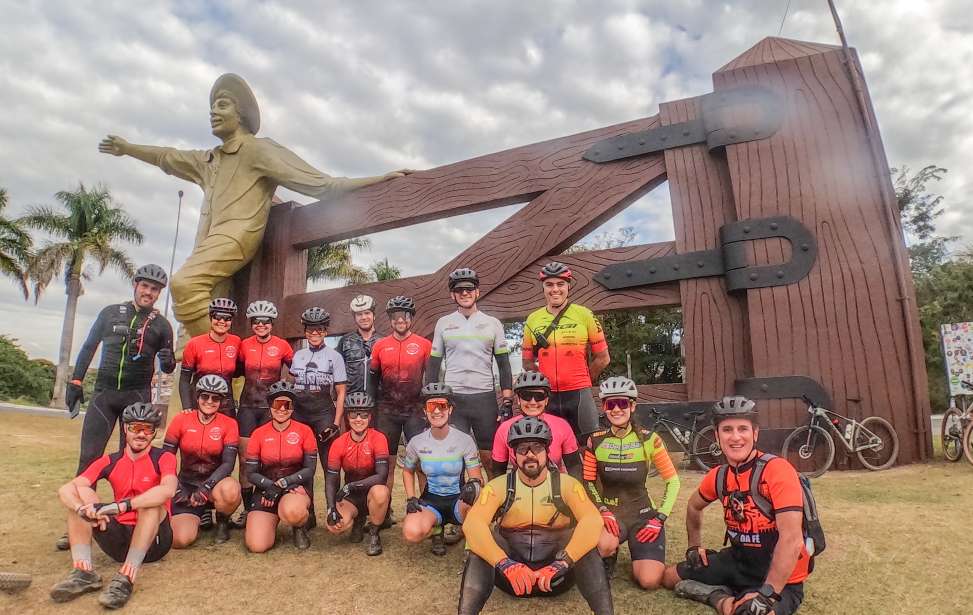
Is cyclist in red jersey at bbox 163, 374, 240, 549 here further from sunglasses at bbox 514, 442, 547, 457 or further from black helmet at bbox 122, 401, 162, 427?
sunglasses at bbox 514, 442, 547, 457

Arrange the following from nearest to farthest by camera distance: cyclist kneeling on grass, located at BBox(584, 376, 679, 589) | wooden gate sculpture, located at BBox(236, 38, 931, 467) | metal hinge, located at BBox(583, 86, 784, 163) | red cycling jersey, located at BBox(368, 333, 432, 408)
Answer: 1. cyclist kneeling on grass, located at BBox(584, 376, 679, 589)
2. red cycling jersey, located at BBox(368, 333, 432, 408)
3. wooden gate sculpture, located at BBox(236, 38, 931, 467)
4. metal hinge, located at BBox(583, 86, 784, 163)

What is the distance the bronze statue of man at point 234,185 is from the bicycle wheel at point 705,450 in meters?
5.25

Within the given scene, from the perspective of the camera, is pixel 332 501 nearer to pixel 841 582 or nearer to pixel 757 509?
pixel 757 509

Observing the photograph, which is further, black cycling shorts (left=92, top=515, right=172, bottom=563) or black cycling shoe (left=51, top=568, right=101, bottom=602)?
black cycling shorts (left=92, top=515, right=172, bottom=563)

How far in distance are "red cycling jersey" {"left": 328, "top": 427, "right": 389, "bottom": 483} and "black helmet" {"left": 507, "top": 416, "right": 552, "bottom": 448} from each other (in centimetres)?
174

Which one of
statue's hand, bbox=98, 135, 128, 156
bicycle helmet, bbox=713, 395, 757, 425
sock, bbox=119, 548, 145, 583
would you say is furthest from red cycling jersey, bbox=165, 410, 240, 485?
statue's hand, bbox=98, 135, 128, 156

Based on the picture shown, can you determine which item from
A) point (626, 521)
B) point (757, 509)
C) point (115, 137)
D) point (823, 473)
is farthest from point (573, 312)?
point (115, 137)

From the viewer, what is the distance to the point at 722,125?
6.20m

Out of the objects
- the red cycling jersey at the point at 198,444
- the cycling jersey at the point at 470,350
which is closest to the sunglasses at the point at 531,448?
the cycling jersey at the point at 470,350

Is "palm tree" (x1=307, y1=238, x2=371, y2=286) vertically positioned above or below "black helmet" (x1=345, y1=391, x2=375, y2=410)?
above

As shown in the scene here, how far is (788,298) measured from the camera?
5695 millimetres

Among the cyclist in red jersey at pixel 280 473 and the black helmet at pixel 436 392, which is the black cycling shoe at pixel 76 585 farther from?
the black helmet at pixel 436 392

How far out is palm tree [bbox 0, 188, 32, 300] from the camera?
24.0 meters

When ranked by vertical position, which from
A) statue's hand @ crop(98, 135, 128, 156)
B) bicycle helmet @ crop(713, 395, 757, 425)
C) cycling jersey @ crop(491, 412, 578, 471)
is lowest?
cycling jersey @ crop(491, 412, 578, 471)
